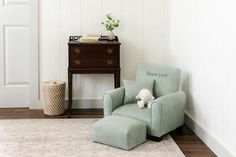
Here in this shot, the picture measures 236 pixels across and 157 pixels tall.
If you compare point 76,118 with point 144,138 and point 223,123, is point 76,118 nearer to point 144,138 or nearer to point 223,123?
point 144,138

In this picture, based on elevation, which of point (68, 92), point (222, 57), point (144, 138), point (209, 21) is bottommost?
point (144, 138)

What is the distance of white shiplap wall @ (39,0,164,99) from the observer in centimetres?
513

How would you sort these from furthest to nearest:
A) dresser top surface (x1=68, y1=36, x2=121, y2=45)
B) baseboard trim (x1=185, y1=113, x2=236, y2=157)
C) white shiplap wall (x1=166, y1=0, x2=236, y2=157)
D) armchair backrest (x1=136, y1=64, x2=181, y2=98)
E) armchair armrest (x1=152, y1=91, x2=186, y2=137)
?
1. dresser top surface (x1=68, y1=36, x2=121, y2=45)
2. armchair backrest (x1=136, y1=64, x2=181, y2=98)
3. armchair armrest (x1=152, y1=91, x2=186, y2=137)
4. baseboard trim (x1=185, y1=113, x2=236, y2=157)
5. white shiplap wall (x1=166, y1=0, x2=236, y2=157)

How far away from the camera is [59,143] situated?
3754 mm

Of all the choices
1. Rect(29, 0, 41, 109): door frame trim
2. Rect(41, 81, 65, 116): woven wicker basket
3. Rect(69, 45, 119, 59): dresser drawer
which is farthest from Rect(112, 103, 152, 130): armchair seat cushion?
Rect(29, 0, 41, 109): door frame trim

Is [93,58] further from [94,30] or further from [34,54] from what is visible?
[34,54]

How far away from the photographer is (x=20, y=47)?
520 cm

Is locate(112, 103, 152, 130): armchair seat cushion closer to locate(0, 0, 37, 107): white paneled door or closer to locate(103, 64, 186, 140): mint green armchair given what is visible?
locate(103, 64, 186, 140): mint green armchair

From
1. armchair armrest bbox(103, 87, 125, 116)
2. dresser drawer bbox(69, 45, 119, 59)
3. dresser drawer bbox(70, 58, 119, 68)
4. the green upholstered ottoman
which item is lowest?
the green upholstered ottoman

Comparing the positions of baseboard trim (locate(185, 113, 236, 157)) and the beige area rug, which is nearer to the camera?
baseboard trim (locate(185, 113, 236, 157))

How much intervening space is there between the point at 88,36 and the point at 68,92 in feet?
2.49

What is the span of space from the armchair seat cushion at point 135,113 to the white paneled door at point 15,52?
1.66 m

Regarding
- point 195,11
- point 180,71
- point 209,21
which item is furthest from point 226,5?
point 180,71

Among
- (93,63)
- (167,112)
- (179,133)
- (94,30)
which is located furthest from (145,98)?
(94,30)
